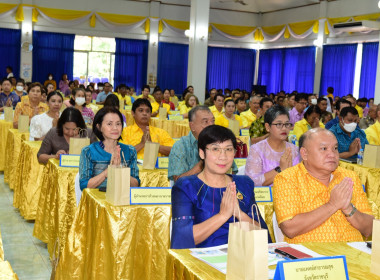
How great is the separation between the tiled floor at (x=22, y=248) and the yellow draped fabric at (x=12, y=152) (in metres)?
0.59

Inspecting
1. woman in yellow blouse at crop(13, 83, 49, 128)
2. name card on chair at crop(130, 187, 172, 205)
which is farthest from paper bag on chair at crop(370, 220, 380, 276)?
woman in yellow blouse at crop(13, 83, 49, 128)

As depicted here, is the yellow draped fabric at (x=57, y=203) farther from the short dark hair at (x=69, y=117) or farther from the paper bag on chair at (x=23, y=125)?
the paper bag on chair at (x=23, y=125)

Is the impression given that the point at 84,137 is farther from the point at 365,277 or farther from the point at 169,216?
the point at 365,277

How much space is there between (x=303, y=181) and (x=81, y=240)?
1400mm

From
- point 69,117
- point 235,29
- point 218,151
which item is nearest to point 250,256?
point 218,151

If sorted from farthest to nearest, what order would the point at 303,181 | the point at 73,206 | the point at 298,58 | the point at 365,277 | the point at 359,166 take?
1. the point at 298,58
2. the point at 359,166
3. the point at 73,206
4. the point at 303,181
5. the point at 365,277

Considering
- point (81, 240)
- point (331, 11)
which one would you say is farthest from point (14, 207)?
point (331, 11)

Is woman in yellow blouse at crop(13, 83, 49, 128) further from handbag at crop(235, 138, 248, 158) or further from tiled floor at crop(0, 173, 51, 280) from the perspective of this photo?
handbag at crop(235, 138, 248, 158)

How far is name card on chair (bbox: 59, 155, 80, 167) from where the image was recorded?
164 inches

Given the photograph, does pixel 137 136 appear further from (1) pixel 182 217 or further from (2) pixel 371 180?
(1) pixel 182 217

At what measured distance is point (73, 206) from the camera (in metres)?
3.99

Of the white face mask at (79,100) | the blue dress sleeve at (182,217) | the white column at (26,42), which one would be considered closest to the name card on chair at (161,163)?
the blue dress sleeve at (182,217)

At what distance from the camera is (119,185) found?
3.05m

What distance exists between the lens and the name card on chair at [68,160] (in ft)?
13.6
